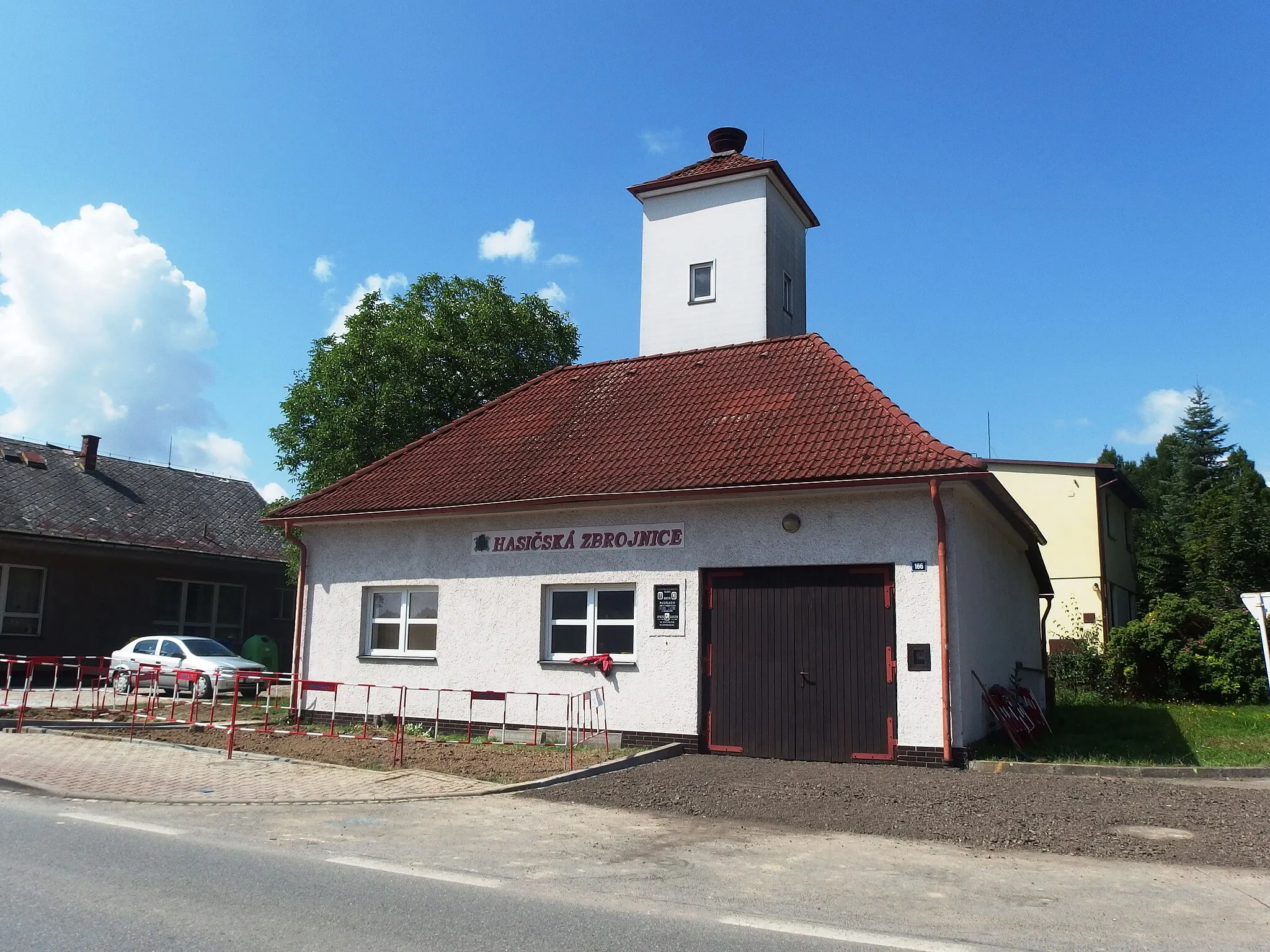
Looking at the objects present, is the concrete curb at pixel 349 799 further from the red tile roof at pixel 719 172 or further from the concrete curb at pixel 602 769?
the red tile roof at pixel 719 172

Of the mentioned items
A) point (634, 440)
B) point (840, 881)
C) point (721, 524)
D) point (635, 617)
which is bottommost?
point (840, 881)

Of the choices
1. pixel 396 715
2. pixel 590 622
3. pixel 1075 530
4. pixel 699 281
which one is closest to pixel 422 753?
pixel 396 715

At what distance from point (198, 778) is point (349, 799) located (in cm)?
214

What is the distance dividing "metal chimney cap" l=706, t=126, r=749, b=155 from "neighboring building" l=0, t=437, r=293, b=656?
1868 centimetres

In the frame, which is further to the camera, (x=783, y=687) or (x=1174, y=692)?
(x=1174, y=692)

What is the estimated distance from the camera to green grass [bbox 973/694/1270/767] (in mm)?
12297

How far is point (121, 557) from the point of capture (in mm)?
27438

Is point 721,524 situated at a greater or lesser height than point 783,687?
greater

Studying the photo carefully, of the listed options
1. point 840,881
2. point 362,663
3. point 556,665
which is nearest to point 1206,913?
point 840,881

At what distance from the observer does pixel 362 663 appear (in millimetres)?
15555

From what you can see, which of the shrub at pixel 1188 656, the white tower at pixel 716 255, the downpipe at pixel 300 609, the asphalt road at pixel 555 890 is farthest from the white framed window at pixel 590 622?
the shrub at pixel 1188 656

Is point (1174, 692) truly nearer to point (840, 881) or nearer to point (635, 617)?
point (635, 617)

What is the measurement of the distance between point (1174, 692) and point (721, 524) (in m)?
13.7

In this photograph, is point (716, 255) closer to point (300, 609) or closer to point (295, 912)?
point (300, 609)
